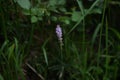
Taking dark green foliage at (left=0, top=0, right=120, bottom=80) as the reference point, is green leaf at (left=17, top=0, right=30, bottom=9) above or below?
above

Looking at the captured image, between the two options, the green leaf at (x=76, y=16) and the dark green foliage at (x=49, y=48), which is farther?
the green leaf at (x=76, y=16)

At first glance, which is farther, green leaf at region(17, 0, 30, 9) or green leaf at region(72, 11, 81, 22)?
green leaf at region(72, 11, 81, 22)

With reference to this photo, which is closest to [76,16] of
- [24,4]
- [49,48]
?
[49,48]

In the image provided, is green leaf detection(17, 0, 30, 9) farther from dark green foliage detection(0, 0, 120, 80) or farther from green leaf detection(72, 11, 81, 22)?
green leaf detection(72, 11, 81, 22)

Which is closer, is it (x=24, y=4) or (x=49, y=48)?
(x=24, y=4)

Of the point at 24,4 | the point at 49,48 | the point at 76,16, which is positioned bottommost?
the point at 49,48

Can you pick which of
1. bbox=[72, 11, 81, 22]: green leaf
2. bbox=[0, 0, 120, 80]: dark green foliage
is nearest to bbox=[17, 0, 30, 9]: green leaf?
bbox=[0, 0, 120, 80]: dark green foliage

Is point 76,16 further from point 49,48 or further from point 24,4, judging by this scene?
point 24,4

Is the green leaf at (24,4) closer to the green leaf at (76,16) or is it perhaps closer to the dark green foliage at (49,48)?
the dark green foliage at (49,48)

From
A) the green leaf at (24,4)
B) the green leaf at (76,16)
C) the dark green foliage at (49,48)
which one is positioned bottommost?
the dark green foliage at (49,48)

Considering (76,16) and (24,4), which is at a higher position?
(24,4)

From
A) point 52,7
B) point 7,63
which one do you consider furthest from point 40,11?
point 7,63

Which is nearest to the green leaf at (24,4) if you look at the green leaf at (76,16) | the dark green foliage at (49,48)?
the dark green foliage at (49,48)
